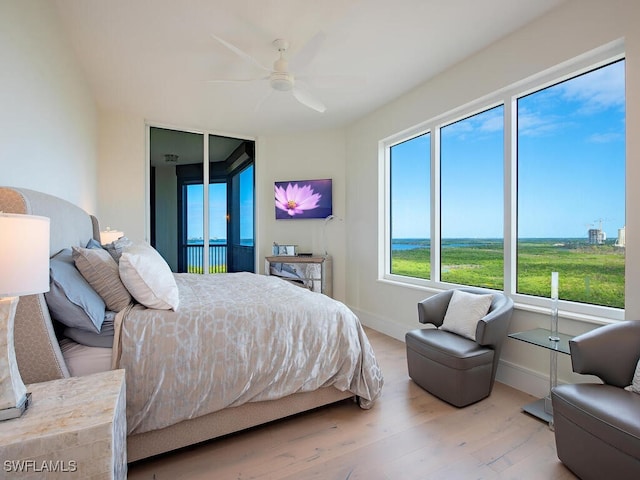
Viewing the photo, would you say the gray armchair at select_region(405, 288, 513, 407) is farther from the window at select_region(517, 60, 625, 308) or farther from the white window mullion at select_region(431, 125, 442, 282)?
the white window mullion at select_region(431, 125, 442, 282)

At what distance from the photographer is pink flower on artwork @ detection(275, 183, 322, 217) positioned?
16.0 ft

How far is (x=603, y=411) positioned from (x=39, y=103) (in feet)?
12.0

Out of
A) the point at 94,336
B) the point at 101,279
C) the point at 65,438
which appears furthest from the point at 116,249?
the point at 65,438

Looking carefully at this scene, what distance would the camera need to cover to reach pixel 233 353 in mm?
1752

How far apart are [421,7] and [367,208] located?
7.96ft

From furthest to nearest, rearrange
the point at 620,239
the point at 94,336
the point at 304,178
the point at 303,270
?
the point at 304,178 → the point at 303,270 → the point at 620,239 → the point at 94,336

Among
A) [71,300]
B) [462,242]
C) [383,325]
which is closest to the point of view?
[71,300]

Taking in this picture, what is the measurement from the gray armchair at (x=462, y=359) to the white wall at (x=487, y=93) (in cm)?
36

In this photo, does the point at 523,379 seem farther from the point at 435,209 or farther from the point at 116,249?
the point at 116,249

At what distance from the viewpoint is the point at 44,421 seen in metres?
1.04

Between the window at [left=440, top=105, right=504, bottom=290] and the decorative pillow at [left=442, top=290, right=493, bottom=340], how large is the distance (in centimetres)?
53

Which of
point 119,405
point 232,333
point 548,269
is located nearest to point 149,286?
point 232,333

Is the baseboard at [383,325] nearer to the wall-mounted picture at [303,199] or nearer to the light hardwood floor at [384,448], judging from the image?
the light hardwood floor at [384,448]

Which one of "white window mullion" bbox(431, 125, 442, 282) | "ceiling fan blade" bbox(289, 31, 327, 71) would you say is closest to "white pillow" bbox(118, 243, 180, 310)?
"ceiling fan blade" bbox(289, 31, 327, 71)
